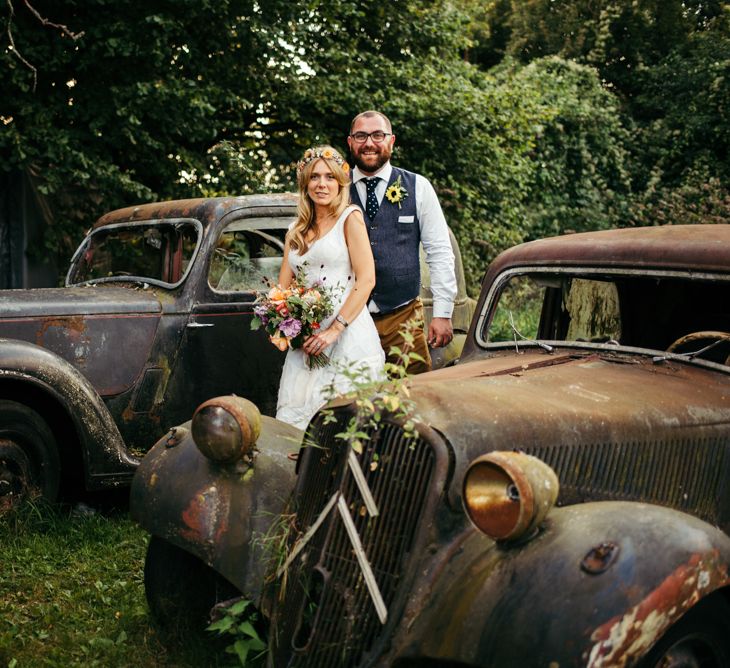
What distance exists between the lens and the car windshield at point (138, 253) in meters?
5.25

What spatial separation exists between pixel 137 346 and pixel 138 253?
778 millimetres

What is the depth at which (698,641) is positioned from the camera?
2406mm

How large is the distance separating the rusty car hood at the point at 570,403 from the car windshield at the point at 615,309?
0.25 metres

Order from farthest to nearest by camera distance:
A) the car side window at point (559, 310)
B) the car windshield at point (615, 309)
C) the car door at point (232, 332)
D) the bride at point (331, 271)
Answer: the car door at point (232, 332), the bride at point (331, 271), the car side window at point (559, 310), the car windshield at point (615, 309)

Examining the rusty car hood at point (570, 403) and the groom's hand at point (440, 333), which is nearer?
the rusty car hood at point (570, 403)

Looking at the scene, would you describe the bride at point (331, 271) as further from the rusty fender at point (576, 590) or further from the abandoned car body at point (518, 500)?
the rusty fender at point (576, 590)

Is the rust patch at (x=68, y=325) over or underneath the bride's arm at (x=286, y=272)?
underneath

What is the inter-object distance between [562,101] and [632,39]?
3493mm

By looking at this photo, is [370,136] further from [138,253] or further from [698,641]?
[698,641]

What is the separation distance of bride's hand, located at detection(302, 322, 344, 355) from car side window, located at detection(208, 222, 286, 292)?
4.39 ft

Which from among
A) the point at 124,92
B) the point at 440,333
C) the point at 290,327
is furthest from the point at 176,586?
the point at 124,92

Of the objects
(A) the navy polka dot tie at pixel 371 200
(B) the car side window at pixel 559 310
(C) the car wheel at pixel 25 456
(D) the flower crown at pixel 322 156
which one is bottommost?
(C) the car wheel at pixel 25 456

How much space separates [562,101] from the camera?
546 inches

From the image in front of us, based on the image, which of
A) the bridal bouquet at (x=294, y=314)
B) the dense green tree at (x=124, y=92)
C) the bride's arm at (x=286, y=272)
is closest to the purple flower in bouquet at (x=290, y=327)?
the bridal bouquet at (x=294, y=314)
